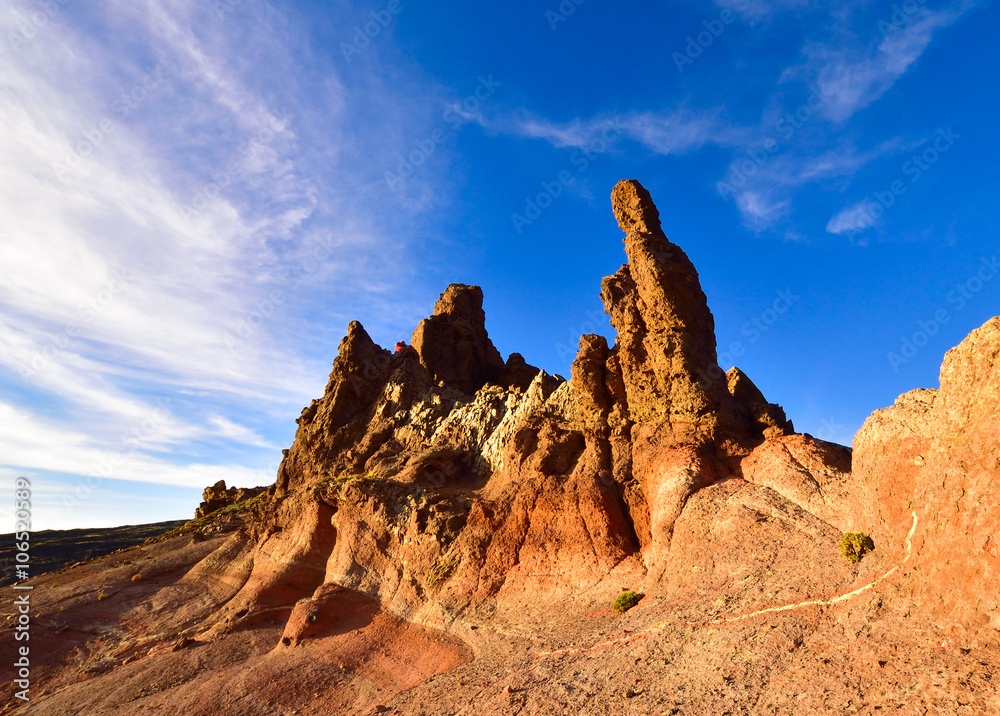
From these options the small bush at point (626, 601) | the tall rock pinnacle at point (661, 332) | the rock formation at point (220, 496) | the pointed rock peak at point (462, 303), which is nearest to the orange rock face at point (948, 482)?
the tall rock pinnacle at point (661, 332)

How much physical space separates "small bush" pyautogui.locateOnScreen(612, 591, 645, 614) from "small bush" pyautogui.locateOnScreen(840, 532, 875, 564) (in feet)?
26.3

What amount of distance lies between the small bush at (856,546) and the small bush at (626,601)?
8.03 metres

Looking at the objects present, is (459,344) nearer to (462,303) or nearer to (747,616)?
(462,303)

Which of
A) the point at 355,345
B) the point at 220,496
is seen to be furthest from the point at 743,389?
the point at 220,496

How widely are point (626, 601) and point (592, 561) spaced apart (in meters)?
3.84

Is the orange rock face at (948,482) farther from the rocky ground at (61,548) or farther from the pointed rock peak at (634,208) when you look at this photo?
the rocky ground at (61,548)

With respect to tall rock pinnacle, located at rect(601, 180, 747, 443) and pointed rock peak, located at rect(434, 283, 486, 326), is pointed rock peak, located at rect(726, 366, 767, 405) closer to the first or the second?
tall rock pinnacle, located at rect(601, 180, 747, 443)

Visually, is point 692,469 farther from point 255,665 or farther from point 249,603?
point 249,603

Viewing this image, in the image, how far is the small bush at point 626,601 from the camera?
854 inches

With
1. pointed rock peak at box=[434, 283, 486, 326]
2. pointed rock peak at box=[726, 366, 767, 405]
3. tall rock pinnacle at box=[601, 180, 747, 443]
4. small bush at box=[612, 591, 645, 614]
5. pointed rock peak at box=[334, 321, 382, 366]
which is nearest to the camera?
small bush at box=[612, 591, 645, 614]

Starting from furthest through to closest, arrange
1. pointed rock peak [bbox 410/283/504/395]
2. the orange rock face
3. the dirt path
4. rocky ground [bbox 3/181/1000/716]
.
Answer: pointed rock peak [bbox 410/283/504/395]
the dirt path
rocky ground [bbox 3/181/1000/716]
the orange rock face

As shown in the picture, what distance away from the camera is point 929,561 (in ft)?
46.6

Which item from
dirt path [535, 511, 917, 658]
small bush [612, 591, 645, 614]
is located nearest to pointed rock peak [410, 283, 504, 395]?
small bush [612, 591, 645, 614]

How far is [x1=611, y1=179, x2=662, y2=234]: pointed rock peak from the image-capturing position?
33094mm
